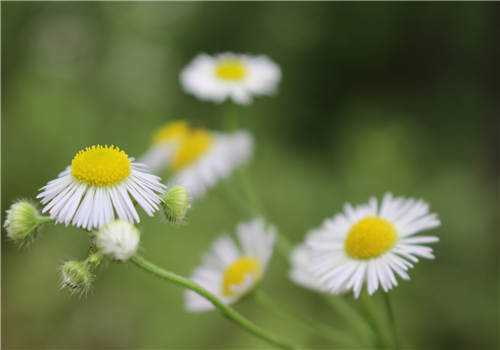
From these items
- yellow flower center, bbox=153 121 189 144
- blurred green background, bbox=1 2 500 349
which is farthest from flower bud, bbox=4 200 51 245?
blurred green background, bbox=1 2 500 349

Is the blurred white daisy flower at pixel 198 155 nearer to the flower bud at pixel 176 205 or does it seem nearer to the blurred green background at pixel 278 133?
the blurred green background at pixel 278 133

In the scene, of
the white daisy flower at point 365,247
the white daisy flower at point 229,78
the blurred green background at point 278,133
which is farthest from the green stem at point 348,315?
the blurred green background at point 278,133

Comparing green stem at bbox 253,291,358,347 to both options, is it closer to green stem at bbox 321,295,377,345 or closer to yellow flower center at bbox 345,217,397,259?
green stem at bbox 321,295,377,345

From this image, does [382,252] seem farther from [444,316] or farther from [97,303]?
[97,303]


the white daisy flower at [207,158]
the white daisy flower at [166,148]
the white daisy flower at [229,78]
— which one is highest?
the white daisy flower at [229,78]

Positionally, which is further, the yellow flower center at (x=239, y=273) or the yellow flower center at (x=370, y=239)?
the yellow flower center at (x=239, y=273)

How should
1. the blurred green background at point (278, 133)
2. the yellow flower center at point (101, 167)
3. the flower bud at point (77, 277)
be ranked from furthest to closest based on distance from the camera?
the blurred green background at point (278, 133)
the yellow flower center at point (101, 167)
the flower bud at point (77, 277)

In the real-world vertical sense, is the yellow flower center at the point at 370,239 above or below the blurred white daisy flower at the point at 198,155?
below
